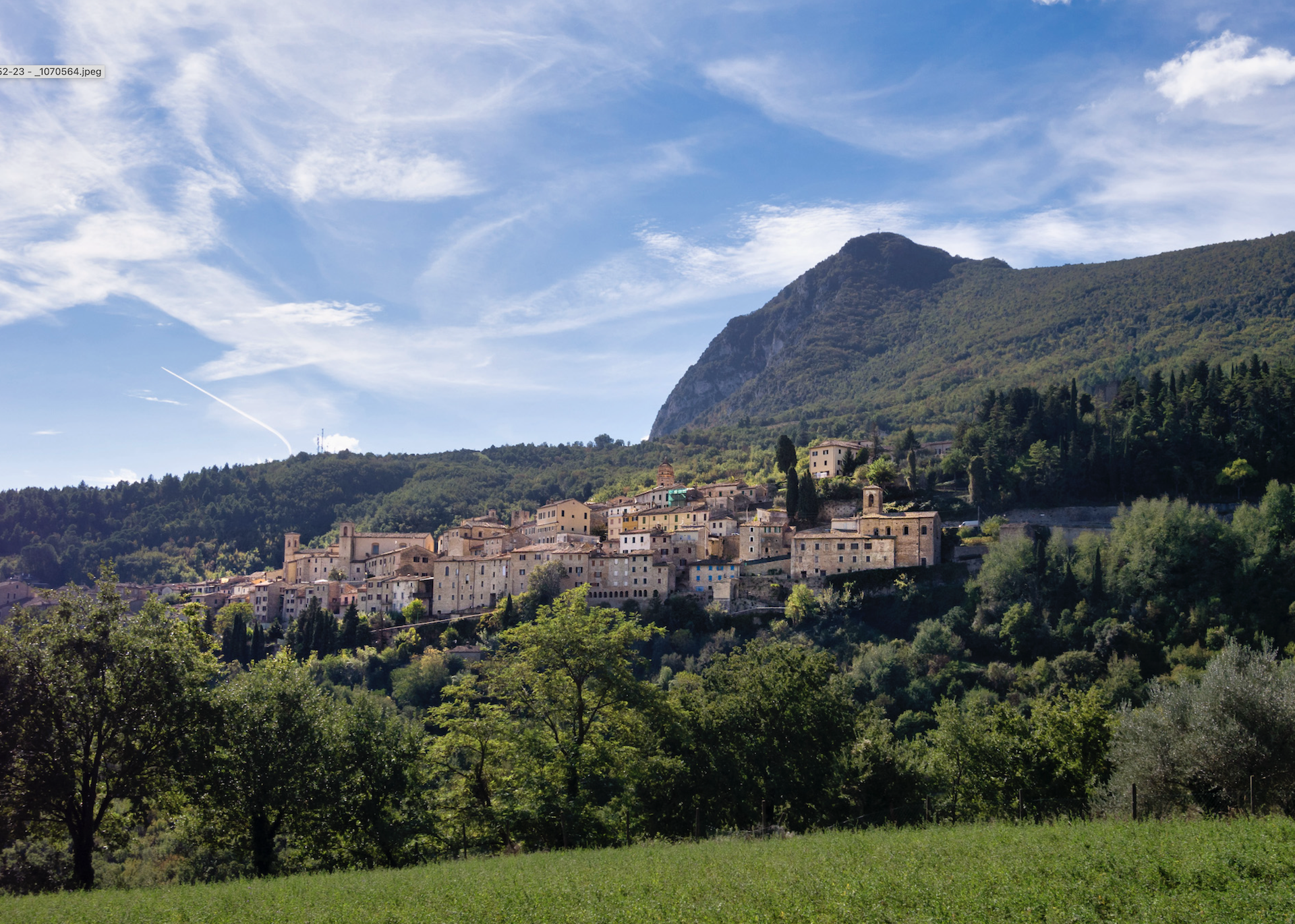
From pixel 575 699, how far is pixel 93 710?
1053cm

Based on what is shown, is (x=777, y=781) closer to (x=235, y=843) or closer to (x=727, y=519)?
(x=235, y=843)

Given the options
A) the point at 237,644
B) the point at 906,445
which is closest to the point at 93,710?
the point at 237,644

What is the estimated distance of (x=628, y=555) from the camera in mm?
70750

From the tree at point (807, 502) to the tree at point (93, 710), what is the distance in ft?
185

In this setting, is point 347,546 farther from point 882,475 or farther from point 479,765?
point 479,765

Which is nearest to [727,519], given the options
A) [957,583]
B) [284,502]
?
[957,583]

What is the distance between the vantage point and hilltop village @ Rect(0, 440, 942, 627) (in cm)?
6512

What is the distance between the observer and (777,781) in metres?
24.1

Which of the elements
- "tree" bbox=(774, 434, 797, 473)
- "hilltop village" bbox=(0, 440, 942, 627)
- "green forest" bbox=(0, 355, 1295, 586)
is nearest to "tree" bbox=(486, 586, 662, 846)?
"hilltop village" bbox=(0, 440, 942, 627)

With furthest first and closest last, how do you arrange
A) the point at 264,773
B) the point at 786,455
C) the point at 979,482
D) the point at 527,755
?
the point at 786,455 → the point at 979,482 → the point at 527,755 → the point at 264,773

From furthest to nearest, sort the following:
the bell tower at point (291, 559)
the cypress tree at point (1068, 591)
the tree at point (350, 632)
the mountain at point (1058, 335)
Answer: the mountain at point (1058, 335)
the bell tower at point (291, 559)
the tree at point (350, 632)
the cypress tree at point (1068, 591)

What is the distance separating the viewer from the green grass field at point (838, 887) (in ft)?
39.3

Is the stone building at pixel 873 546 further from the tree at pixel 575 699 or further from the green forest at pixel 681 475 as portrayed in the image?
the tree at pixel 575 699

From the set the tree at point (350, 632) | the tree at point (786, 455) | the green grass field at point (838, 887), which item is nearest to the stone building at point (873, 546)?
the tree at point (786, 455)
